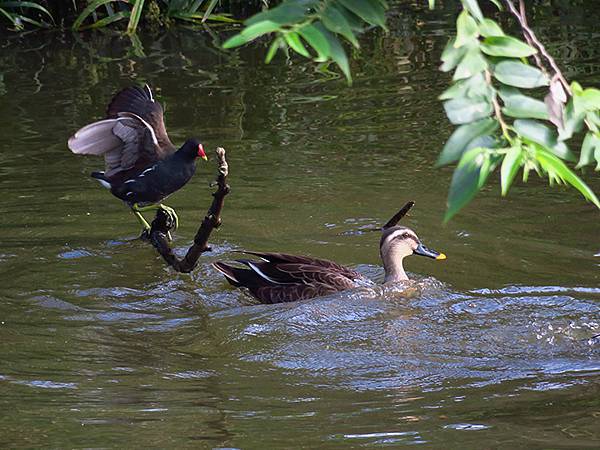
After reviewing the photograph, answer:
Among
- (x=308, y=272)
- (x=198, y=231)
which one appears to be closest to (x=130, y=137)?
(x=198, y=231)

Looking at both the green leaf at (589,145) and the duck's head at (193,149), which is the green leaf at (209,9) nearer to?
the duck's head at (193,149)

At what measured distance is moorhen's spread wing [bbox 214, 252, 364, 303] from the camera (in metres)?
6.70

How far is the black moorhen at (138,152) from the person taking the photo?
7.45 metres

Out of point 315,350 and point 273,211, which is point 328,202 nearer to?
point 273,211

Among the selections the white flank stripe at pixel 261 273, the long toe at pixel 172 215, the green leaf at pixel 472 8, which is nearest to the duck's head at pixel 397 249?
the white flank stripe at pixel 261 273

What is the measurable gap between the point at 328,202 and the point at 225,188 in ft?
8.21

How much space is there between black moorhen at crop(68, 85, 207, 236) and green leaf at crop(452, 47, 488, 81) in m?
5.71

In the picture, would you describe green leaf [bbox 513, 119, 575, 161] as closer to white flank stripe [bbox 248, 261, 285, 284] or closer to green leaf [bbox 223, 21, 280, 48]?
A: green leaf [bbox 223, 21, 280, 48]

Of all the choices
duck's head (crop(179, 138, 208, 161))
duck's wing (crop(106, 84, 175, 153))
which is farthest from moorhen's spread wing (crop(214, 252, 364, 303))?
duck's wing (crop(106, 84, 175, 153))

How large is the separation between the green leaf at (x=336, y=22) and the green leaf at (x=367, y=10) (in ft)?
0.09

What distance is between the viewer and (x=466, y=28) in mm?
1775

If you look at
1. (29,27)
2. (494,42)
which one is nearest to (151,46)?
(29,27)

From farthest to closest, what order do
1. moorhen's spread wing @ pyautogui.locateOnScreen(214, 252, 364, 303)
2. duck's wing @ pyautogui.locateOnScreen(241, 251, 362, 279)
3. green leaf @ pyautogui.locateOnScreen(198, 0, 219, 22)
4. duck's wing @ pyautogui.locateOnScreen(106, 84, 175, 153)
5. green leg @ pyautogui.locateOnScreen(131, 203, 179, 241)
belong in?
green leaf @ pyautogui.locateOnScreen(198, 0, 219, 22) < duck's wing @ pyautogui.locateOnScreen(106, 84, 175, 153) < green leg @ pyautogui.locateOnScreen(131, 203, 179, 241) < duck's wing @ pyautogui.locateOnScreen(241, 251, 362, 279) < moorhen's spread wing @ pyautogui.locateOnScreen(214, 252, 364, 303)

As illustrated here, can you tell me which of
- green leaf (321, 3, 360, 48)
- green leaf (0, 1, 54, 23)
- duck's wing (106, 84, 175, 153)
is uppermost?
green leaf (0, 1, 54, 23)
